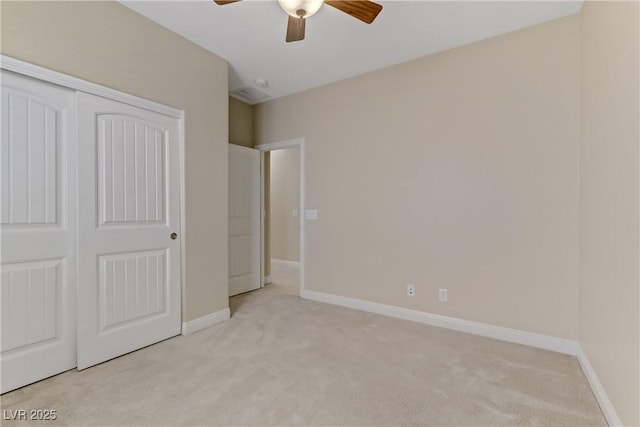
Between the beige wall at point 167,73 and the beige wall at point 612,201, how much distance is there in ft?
9.57

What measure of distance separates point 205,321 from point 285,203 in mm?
3652

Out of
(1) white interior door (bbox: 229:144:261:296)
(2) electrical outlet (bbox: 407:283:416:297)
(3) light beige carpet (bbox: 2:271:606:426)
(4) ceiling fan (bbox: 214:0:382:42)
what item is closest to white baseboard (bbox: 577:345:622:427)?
(3) light beige carpet (bbox: 2:271:606:426)

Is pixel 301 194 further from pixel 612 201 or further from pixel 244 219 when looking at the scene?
pixel 612 201

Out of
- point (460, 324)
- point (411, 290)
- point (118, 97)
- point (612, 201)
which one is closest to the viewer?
point (612, 201)

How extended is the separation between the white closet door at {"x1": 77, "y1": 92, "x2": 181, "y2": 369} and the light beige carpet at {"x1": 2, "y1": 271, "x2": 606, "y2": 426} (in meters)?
0.21

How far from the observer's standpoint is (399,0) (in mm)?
2207

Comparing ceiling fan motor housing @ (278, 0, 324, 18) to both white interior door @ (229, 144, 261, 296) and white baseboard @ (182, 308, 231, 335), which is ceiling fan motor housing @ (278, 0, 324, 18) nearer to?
white interior door @ (229, 144, 261, 296)

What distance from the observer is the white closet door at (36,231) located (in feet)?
5.91

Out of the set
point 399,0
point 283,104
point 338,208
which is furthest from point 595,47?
point 283,104

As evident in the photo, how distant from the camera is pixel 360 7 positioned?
1907mm

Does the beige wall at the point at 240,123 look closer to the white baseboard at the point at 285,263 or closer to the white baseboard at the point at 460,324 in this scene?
the white baseboard at the point at 460,324

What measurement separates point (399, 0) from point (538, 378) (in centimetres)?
278

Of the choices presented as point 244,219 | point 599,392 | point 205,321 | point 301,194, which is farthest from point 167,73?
point 599,392

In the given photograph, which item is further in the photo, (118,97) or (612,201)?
(118,97)
